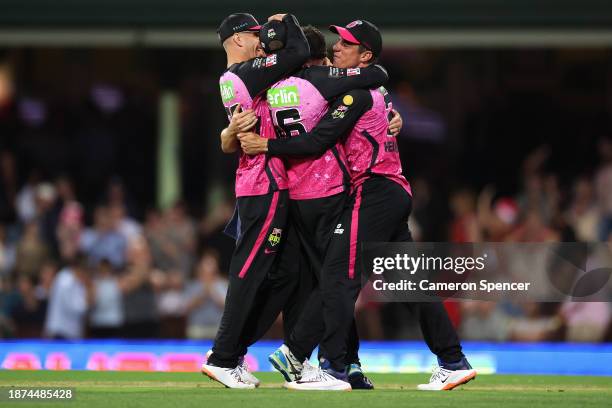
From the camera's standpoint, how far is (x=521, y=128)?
15.3m

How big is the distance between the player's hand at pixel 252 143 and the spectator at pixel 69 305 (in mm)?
5797

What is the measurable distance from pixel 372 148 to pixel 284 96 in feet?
1.91

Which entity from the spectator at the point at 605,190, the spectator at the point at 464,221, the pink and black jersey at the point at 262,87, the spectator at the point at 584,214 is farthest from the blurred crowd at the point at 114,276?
the pink and black jersey at the point at 262,87

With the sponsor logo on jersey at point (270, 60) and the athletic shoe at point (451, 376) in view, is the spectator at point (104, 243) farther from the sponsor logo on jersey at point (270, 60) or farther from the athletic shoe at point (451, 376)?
the athletic shoe at point (451, 376)

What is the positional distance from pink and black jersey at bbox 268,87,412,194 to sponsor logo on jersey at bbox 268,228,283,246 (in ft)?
1.46

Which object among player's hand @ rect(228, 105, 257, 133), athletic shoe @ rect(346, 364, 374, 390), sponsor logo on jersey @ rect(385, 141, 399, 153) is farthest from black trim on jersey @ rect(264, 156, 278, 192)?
athletic shoe @ rect(346, 364, 374, 390)

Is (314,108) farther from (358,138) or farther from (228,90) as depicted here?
(228,90)

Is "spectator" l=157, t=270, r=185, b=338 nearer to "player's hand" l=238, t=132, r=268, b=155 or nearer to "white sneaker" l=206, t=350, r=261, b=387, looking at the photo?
"white sneaker" l=206, t=350, r=261, b=387

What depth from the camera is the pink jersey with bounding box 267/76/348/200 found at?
7.16 meters

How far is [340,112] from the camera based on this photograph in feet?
23.2

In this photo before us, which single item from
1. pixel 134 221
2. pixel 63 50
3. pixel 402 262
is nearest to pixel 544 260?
pixel 402 262

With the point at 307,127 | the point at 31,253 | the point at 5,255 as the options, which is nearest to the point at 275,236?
the point at 307,127

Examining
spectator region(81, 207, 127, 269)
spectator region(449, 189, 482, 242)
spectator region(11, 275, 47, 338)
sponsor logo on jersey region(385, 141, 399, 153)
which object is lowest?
spectator region(11, 275, 47, 338)

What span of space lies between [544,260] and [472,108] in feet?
25.2
